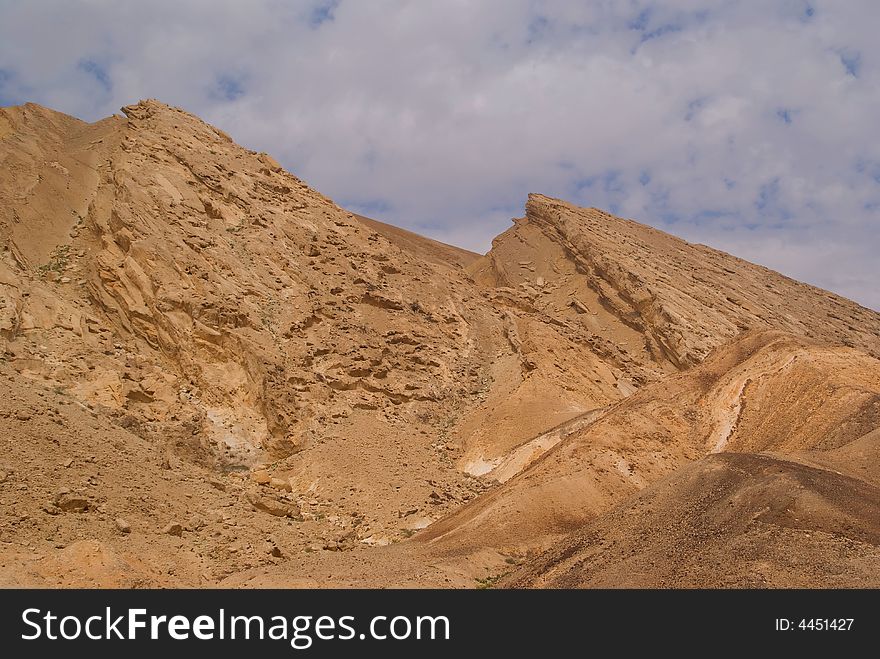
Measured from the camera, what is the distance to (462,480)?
17.9 metres

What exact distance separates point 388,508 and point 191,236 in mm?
9399

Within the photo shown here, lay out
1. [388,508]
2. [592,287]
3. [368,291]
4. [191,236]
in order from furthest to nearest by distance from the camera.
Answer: [592,287], [368,291], [191,236], [388,508]

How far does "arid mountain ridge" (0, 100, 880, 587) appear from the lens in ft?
37.9

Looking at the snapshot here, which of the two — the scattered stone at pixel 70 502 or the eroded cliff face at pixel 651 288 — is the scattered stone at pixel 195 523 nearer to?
the scattered stone at pixel 70 502

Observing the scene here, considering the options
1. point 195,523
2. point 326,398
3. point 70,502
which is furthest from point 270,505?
point 326,398

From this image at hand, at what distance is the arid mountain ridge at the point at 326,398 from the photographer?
11.6 metres

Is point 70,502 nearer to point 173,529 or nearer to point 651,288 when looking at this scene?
point 173,529

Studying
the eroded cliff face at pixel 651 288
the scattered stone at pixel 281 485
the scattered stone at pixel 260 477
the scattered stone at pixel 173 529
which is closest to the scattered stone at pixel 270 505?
the scattered stone at pixel 260 477

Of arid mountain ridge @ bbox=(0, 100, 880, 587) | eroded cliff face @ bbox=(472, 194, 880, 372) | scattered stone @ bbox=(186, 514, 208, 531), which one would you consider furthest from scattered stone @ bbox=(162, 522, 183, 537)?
eroded cliff face @ bbox=(472, 194, 880, 372)

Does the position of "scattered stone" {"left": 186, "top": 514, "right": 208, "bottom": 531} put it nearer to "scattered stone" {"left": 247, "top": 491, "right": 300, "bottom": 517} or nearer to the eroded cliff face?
"scattered stone" {"left": 247, "top": 491, "right": 300, "bottom": 517}

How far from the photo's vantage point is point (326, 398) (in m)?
19.4
